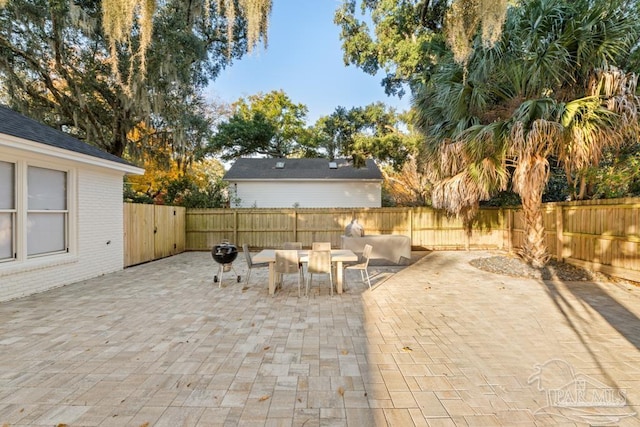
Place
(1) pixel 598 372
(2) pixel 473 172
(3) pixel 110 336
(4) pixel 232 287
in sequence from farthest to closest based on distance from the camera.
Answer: (2) pixel 473 172 → (4) pixel 232 287 → (3) pixel 110 336 → (1) pixel 598 372

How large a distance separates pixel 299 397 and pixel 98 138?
11.9 metres

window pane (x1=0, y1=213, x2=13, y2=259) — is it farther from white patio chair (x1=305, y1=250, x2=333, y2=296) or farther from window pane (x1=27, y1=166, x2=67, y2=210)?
white patio chair (x1=305, y1=250, x2=333, y2=296)

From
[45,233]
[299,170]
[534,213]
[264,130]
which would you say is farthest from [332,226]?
[264,130]

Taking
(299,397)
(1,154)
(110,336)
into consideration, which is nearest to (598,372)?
(299,397)

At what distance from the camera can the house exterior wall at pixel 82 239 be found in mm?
5202

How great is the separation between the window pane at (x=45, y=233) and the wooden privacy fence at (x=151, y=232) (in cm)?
194

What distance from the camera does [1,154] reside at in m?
4.86

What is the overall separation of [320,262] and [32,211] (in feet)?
17.9

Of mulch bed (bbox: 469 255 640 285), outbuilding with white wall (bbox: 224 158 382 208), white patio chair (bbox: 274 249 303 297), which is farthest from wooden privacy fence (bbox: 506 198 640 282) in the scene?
outbuilding with white wall (bbox: 224 158 382 208)

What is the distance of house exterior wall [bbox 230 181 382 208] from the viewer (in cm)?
1451

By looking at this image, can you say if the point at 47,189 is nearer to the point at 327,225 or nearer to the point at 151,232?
the point at 151,232

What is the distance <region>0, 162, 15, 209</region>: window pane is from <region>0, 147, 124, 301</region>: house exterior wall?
0.59 ft

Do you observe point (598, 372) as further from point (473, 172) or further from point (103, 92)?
point (103, 92)

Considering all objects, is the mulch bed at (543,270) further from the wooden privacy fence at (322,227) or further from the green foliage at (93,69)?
the green foliage at (93,69)
